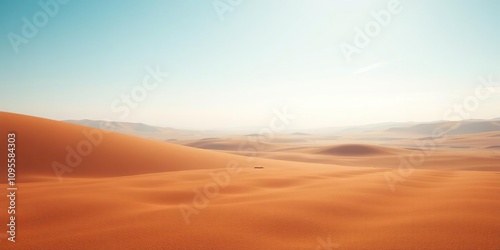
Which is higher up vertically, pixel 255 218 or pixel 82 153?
pixel 82 153

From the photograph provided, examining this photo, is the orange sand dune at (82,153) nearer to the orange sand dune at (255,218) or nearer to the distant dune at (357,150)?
the orange sand dune at (255,218)

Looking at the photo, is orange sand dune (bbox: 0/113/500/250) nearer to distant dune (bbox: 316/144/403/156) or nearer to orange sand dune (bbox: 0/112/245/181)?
orange sand dune (bbox: 0/112/245/181)

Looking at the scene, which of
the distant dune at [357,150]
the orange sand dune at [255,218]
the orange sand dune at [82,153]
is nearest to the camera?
the orange sand dune at [255,218]

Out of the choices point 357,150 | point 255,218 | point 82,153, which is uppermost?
point 82,153

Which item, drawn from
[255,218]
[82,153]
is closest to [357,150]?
[82,153]

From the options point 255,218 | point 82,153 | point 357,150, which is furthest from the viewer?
point 357,150

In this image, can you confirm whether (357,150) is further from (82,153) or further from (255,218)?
(255,218)

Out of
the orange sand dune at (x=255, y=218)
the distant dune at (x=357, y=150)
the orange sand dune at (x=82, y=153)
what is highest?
the orange sand dune at (x=82, y=153)

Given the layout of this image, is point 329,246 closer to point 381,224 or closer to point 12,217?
point 381,224

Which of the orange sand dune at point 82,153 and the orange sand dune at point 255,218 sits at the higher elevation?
the orange sand dune at point 82,153

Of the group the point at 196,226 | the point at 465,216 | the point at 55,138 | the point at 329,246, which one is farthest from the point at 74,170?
the point at 465,216

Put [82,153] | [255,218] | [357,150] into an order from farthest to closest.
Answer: [357,150]
[82,153]
[255,218]

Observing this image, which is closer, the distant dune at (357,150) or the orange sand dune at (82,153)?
the orange sand dune at (82,153)

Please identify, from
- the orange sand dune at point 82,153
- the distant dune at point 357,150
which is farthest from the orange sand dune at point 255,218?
the distant dune at point 357,150
